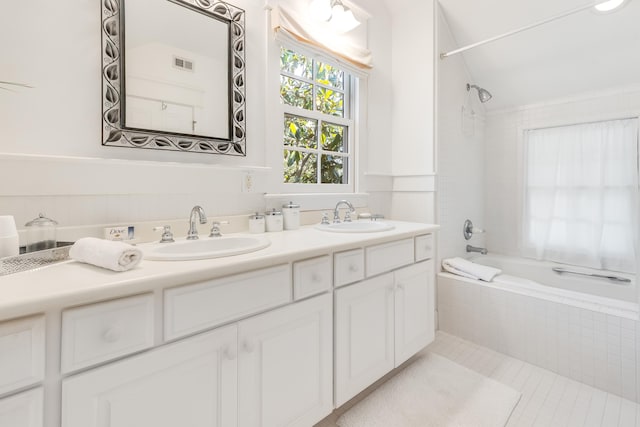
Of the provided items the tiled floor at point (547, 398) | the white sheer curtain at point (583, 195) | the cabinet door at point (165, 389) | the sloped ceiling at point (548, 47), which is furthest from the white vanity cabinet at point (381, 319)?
the sloped ceiling at point (548, 47)

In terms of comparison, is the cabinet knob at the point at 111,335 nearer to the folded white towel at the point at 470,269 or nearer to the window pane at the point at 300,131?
the window pane at the point at 300,131

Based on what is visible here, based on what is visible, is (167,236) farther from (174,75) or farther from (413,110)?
(413,110)

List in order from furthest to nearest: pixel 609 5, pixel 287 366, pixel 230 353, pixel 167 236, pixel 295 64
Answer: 1. pixel 295 64
2. pixel 609 5
3. pixel 167 236
4. pixel 287 366
5. pixel 230 353

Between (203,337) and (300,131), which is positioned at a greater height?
(300,131)

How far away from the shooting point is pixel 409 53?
2369 mm

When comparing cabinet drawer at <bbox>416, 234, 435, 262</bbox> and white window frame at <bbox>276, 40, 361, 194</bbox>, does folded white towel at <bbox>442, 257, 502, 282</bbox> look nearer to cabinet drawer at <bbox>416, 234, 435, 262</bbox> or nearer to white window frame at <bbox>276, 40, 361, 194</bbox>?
cabinet drawer at <bbox>416, 234, 435, 262</bbox>

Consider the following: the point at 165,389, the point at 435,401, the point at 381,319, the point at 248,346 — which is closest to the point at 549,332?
the point at 435,401

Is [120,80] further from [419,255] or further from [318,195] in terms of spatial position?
[419,255]

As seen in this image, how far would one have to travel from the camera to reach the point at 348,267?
1.35 metres

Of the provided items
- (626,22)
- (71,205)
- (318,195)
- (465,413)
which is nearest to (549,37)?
(626,22)

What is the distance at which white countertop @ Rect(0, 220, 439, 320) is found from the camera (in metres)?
0.63

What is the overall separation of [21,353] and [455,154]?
271 centimetres

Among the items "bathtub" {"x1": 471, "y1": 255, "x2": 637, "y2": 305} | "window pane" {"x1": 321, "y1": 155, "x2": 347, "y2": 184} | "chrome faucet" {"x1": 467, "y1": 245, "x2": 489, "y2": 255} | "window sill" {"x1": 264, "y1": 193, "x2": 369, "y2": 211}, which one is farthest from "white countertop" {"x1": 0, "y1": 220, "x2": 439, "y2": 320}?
"chrome faucet" {"x1": 467, "y1": 245, "x2": 489, "y2": 255}

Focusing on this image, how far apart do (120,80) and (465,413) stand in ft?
7.04
